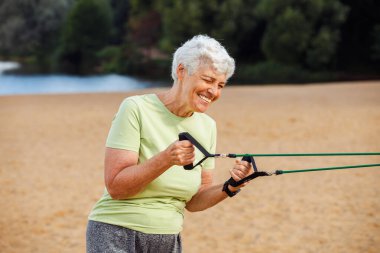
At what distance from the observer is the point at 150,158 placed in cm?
185

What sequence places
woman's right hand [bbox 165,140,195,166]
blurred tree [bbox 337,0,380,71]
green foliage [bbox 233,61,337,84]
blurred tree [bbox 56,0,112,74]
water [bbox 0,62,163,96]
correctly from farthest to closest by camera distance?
blurred tree [bbox 337,0,380,71] < blurred tree [bbox 56,0,112,74] < green foliage [bbox 233,61,337,84] < water [bbox 0,62,163,96] < woman's right hand [bbox 165,140,195,166]

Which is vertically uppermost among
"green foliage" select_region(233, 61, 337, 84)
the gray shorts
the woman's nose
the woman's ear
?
the woman's ear

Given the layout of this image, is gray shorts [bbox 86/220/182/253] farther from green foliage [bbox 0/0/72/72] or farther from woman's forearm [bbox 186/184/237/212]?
green foliage [bbox 0/0/72/72]

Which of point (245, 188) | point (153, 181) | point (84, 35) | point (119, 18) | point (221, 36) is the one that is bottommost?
point (84, 35)

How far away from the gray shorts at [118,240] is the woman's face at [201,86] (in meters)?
0.44

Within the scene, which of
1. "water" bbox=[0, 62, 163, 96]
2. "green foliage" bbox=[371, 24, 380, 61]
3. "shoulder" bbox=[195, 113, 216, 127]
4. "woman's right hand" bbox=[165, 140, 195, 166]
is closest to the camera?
"woman's right hand" bbox=[165, 140, 195, 166]

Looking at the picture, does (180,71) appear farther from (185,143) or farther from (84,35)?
(84,35)

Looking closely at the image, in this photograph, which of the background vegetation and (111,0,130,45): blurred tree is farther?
(111,0,130,45): blurred tree

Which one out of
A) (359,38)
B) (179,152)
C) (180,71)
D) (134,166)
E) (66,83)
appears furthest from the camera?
(359,38)

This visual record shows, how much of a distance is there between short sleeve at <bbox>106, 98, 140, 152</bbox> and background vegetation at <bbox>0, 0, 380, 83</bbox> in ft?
99.3

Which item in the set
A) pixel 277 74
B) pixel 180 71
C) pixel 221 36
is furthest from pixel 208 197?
pixel 277 74

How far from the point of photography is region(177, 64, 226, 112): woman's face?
194 cm

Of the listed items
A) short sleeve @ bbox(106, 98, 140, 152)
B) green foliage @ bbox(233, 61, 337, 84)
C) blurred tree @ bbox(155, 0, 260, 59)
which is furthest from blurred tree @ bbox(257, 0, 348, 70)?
short sleeve @ bbox(106, 98, 140, 152)

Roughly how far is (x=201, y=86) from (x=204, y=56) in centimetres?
10
